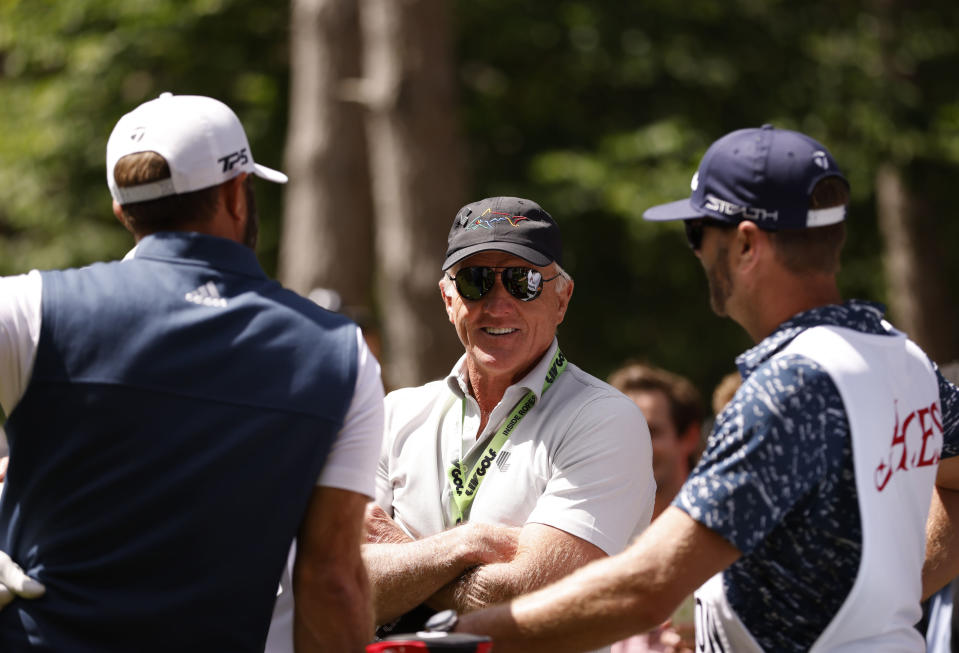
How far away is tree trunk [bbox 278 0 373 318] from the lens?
11898mm

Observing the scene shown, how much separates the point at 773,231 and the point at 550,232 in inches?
40.6

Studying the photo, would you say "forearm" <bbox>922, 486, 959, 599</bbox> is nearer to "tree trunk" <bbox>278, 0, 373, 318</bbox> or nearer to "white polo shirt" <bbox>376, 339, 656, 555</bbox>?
"white polo shirt" <bbox>376, 339, 656, 555</bbox>

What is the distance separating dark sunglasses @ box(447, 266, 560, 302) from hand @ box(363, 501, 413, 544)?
71 centimetres

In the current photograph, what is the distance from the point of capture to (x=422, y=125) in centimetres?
1038

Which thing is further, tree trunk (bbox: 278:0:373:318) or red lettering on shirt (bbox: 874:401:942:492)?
tree trunk (bbox: 278:0:373:318)

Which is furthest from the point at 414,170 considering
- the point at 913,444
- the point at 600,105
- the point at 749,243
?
the point at 913,444

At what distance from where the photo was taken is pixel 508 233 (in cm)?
366

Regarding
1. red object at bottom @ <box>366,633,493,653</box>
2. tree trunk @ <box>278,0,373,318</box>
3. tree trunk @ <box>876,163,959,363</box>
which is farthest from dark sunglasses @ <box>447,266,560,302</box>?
tree trunk @ <box>876,163,959,363</box>

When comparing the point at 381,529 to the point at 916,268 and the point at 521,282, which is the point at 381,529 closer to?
the point at 521,282

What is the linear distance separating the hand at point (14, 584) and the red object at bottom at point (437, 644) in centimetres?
72

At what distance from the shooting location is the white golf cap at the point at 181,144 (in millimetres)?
2699

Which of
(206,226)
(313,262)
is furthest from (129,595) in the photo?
(313,262)

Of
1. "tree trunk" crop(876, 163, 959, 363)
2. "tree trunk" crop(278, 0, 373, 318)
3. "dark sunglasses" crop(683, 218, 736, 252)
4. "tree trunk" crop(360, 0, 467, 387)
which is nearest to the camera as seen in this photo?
"dark sunglasses" crop(683, 218, 736, 252)

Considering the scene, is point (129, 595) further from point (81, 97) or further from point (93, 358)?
point (81, 97)
